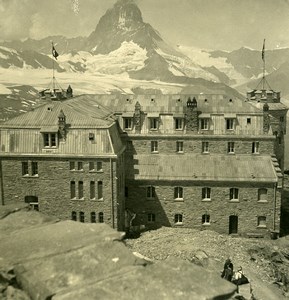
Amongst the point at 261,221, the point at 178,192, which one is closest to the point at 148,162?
the point at 178,192

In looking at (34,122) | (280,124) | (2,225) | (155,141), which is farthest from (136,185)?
(2,225)

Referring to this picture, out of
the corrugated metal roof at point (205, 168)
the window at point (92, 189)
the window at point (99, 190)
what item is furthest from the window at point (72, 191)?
the corrugated metal roof at point (205, 168)

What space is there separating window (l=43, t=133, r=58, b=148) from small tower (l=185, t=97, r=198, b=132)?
19.5m

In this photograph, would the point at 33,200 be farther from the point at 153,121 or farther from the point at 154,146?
the point at 153,121

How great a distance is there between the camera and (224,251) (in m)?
49.4

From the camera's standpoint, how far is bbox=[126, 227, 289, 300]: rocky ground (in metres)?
43.1

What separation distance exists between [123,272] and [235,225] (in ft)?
176

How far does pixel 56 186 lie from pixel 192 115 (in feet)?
71.1

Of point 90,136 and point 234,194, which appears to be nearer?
point 90,136

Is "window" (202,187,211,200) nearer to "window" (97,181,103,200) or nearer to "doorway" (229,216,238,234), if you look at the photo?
"doorway" (229,216,238,234)

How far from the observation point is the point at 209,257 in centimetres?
4541

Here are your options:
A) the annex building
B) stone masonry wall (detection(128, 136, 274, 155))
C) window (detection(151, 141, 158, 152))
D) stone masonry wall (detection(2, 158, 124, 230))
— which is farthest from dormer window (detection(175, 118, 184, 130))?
stone masonry wall (detection(2, 158, 124, 230))

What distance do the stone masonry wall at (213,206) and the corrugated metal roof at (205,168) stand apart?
3.12 ft

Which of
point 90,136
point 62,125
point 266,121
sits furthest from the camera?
point 266,121
